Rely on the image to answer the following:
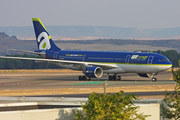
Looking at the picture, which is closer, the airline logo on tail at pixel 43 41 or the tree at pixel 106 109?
the tree at pixel 106 109

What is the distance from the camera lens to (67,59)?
65750 millimetres

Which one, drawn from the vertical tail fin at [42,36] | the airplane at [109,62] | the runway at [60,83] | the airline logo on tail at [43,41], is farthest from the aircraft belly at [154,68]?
the airline logo on tail at [43,41]

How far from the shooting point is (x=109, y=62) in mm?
59188

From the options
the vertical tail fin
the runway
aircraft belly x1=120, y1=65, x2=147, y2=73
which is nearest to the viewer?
the runway

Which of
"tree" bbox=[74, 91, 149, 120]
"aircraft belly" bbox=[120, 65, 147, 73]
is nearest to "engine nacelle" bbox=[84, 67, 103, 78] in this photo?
"aircraft belly" bbox=[120, 65, 147, 73]

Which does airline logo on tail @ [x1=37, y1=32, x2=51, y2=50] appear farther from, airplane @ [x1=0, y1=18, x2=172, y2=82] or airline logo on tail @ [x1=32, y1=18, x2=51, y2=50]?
airplane @ [x1=0, y1=18, x2=172, y2=82]

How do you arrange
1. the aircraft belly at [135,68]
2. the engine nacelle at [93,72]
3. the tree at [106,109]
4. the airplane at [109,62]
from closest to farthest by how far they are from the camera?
1. the tree at [106,109]
2. the airplane at [109,62]
3. the aircraft belly at [135,68]
4. the engine nacelle at [93,72]

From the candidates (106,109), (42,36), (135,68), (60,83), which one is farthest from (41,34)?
(106,109)

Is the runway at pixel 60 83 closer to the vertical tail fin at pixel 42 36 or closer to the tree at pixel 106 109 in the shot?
the vertical tail fin at pixel 42 36

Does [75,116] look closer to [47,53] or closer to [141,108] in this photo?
[141,108]

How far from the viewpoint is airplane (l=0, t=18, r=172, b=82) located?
5488cm

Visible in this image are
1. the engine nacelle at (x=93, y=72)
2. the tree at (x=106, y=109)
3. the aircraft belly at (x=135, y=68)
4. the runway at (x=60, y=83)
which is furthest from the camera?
the engine nacelle at (x=93, y=72)

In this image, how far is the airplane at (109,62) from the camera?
54875 mm

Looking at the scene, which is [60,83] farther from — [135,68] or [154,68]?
[154,68]
